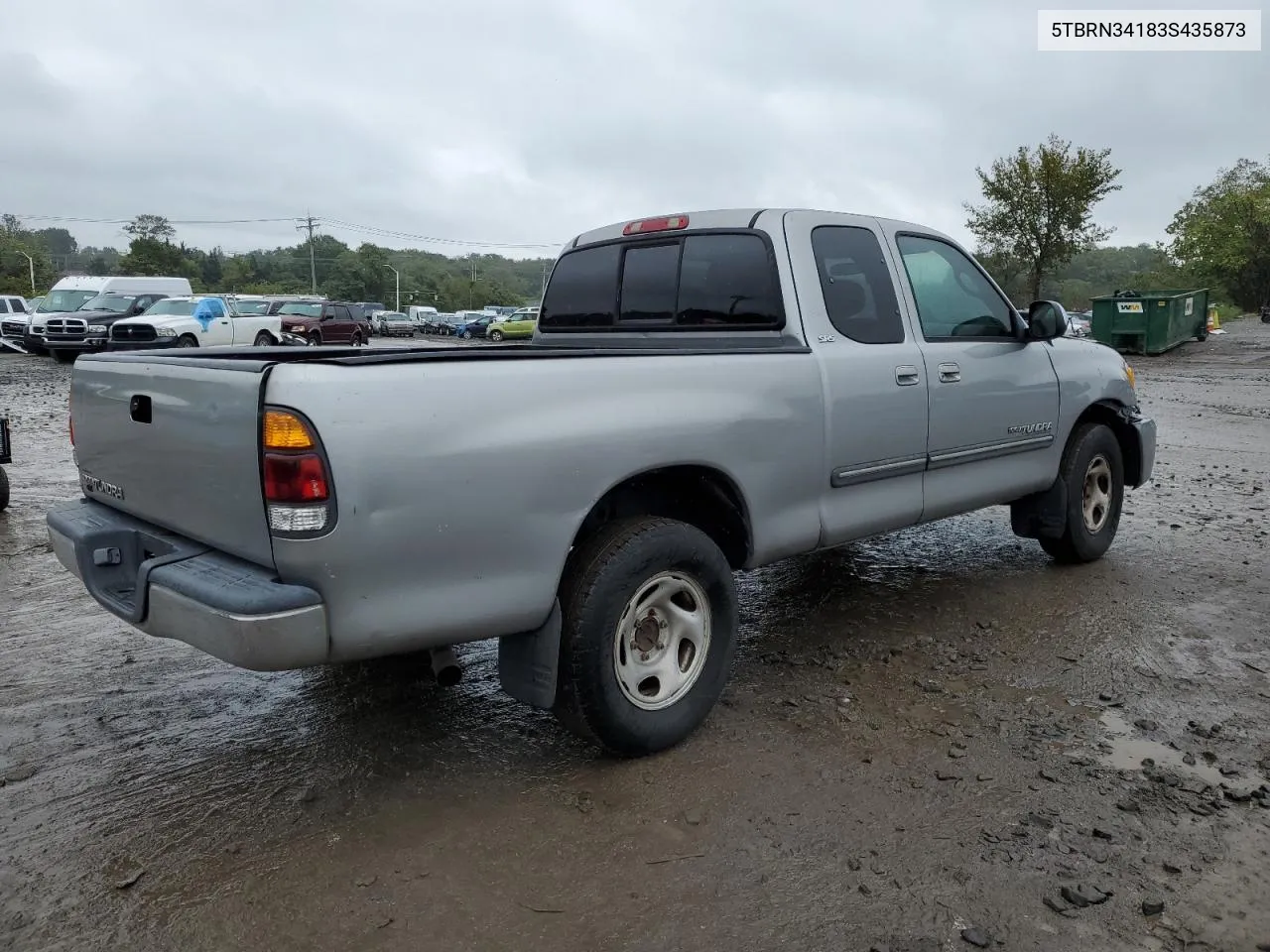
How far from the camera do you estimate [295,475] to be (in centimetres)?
249

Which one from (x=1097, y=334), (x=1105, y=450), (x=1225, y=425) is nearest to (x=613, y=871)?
(x=1105, y=450)

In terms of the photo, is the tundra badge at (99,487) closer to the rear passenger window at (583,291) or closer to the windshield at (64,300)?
the rear passenger window at (583,291)

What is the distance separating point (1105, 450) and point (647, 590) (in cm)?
360

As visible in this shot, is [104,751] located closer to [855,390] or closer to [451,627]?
[451,627]

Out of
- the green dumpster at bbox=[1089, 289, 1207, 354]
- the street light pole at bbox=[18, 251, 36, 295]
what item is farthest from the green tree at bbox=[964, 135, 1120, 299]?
the street light pole at bbox=[18, 251, 36, 295]

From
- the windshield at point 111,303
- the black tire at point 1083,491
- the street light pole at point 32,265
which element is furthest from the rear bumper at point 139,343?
the street light pole at point 32,265

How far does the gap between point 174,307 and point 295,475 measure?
2394 centimetres

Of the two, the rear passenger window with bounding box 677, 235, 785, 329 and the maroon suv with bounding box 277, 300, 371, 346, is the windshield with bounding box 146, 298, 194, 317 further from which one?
the rear passenger window with bounding box 677, 235, 785, 329

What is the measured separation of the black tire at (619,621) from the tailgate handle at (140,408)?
4.70 ft

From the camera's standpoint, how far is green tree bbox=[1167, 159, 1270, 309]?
167ft

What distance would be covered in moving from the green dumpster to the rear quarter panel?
25.6 metres

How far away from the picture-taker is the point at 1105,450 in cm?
558

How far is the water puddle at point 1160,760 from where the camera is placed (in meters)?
3.17

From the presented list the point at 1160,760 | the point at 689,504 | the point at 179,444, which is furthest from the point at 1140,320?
the point at 179,444
